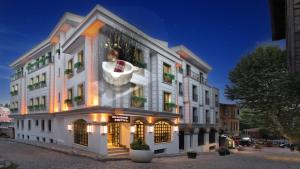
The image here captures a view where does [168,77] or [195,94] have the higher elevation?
[168,77]

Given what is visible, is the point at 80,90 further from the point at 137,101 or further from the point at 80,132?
the point at 137,101

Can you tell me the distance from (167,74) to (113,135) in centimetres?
1030

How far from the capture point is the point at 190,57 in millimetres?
41719

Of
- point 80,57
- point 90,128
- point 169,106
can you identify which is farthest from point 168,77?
point 90,128

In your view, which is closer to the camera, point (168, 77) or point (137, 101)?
point (137, 101)

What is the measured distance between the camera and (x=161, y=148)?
32.0m

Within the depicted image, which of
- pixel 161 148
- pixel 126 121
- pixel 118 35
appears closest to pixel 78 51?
pixel 118 35

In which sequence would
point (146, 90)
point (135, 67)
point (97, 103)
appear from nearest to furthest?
1. point (97, 103)
2. point (135, 67)
3. point (146, 90)

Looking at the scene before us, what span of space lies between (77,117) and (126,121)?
15.3ft

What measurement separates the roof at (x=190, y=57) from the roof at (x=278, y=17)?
24238mm

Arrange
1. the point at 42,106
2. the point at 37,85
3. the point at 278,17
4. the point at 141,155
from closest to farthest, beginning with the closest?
the point at 278,17 < the point at 141,155 < the point at 42,106 < the point at 37,85

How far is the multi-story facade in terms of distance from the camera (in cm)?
2475

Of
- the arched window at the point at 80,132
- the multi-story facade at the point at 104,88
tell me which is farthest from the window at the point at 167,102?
→ the arched window at the point at 80,132

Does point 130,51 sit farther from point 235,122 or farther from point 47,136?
point 235,122
